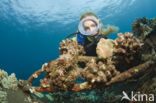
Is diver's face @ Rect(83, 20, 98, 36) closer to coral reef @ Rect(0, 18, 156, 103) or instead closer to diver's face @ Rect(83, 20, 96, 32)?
diver's face @ Rect(83, 20, 96, 32)

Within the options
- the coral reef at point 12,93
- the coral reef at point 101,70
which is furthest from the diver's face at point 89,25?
the coral reef at point 12,93

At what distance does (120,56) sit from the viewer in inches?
115

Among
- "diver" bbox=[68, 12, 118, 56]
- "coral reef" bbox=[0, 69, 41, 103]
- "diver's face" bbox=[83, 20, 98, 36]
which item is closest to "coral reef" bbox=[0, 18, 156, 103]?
"coral reef" bbox=[0, 69, 41, 103]

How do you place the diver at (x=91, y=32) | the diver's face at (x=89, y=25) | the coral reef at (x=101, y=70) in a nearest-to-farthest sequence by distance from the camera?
the coral reef at (x=101, y=70) → the diver at (x=91, y=32) → the diver's face at (x=89, y=25)

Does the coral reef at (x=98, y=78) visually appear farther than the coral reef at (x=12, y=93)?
No

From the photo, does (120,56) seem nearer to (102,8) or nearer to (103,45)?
(103,45)

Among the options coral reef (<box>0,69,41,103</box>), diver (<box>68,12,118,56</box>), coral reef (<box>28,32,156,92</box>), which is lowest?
coral reef (<box>0,69,41,103</box>)

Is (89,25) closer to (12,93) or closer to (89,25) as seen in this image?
(89,25)

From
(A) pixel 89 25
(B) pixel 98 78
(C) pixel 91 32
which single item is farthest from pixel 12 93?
(A) pixel 89 25

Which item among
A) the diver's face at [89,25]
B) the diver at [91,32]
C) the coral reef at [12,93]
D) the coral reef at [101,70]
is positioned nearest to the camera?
the coral reef at [101,70]

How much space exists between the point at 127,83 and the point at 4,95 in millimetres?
3076

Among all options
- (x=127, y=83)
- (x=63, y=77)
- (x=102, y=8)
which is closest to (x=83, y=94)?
(x=63, y=77)

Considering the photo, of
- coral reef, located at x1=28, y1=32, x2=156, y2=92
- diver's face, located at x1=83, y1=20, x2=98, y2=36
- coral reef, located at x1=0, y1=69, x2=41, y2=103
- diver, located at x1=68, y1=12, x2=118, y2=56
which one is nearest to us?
coral reef, located at x1=28, y1=32, x2=156, y2=92

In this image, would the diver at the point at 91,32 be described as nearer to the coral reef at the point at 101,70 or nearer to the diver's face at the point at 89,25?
the diver's face at the point at 89,25
